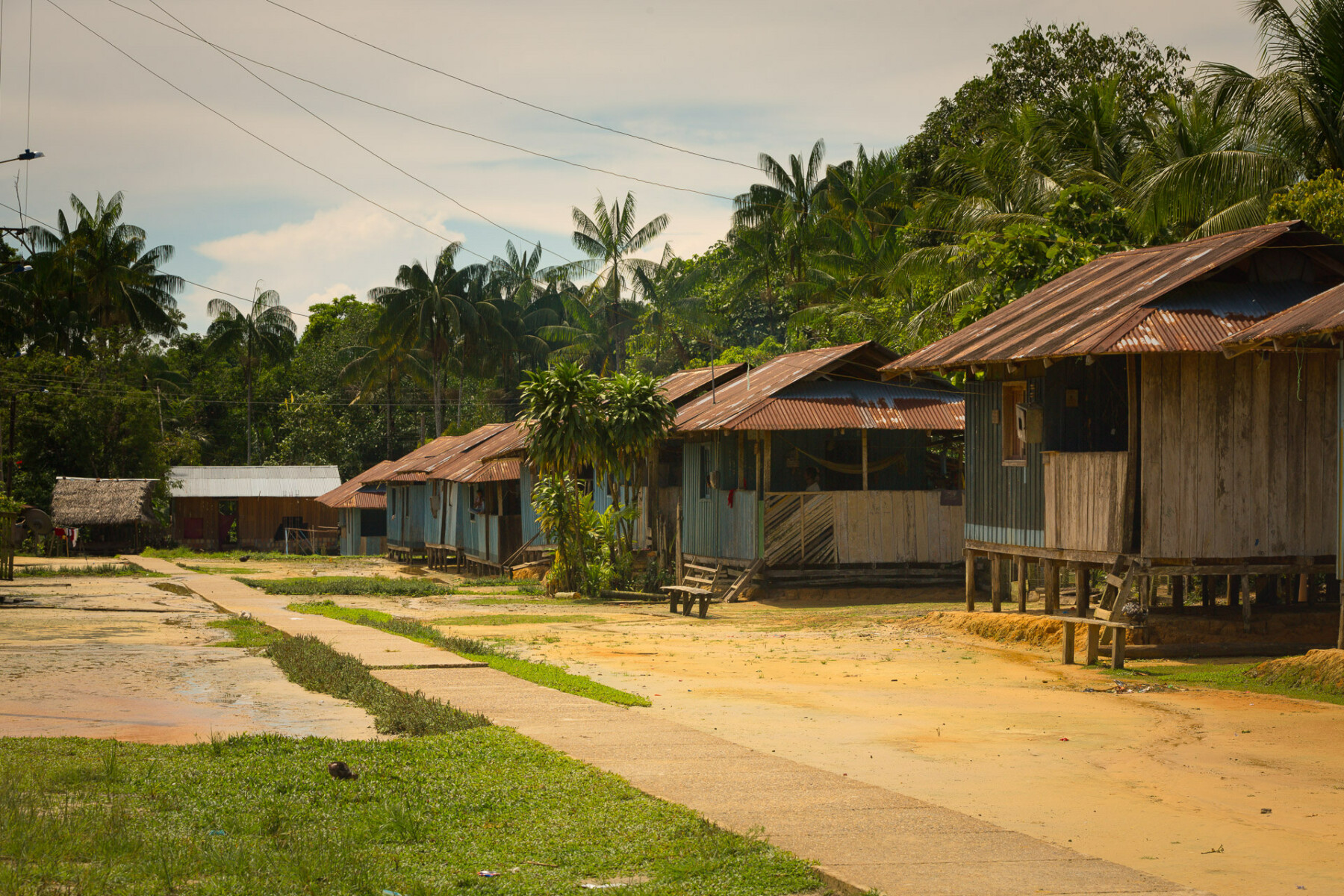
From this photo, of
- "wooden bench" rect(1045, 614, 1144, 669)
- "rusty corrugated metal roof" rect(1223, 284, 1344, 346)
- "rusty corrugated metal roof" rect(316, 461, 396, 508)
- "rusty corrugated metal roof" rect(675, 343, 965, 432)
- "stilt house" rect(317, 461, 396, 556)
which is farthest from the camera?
"stilt house" rect(317, 461, 396, 556)

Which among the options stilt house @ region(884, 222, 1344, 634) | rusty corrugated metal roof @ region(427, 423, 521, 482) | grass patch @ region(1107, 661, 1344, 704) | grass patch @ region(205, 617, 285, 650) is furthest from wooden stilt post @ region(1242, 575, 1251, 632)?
rusty corrugated metal roof @ region(427, 423, 521, 482)

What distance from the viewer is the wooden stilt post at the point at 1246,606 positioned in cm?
1592

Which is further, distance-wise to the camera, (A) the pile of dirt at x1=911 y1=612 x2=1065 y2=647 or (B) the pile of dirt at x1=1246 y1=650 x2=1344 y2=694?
(A) the pile of dirt at x1=911 y1=612 x2=1065 y2=647

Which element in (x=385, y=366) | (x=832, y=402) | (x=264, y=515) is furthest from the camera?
(x=385, y=366)

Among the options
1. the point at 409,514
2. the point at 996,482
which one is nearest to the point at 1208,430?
the point at 996,482

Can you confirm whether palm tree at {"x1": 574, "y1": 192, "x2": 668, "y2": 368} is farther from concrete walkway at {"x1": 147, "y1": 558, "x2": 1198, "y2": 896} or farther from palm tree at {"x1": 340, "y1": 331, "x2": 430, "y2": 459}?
concrete walkway at {"x1": 147, "y1": 558, "x2": 1198, "y2": 896}

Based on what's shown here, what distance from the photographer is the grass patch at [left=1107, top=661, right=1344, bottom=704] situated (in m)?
12.6

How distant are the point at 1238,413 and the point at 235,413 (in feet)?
222

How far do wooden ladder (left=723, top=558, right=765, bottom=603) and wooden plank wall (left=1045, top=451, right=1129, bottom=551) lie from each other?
834 cm

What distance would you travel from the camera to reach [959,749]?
9.77m

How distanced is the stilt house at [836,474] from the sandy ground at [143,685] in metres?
10.0

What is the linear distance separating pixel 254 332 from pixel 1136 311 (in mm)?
60312

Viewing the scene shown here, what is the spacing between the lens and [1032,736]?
34.2 ft

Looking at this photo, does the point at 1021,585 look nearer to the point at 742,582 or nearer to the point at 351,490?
the point at 742,582
